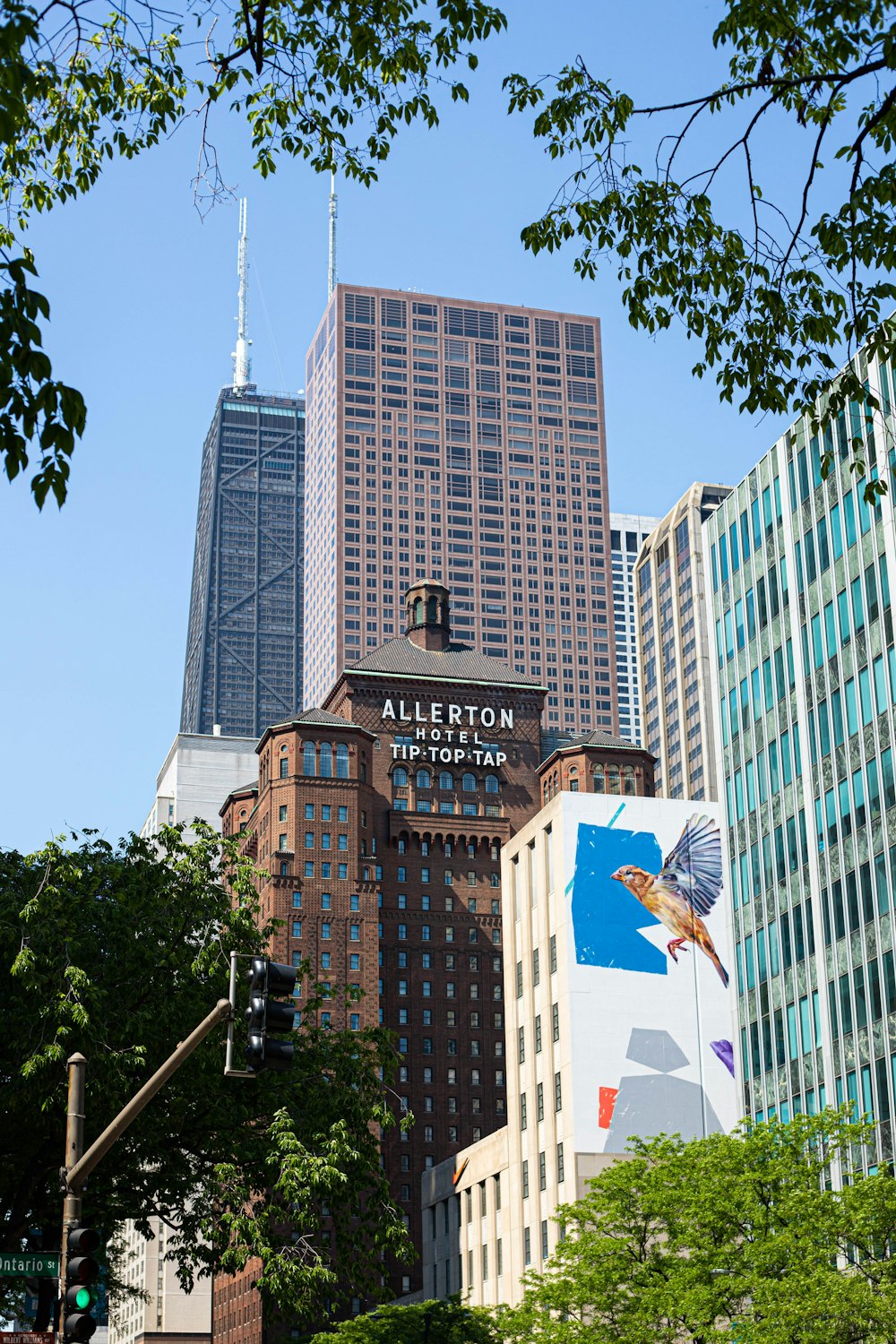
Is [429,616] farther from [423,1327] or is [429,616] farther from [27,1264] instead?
[27,1264]

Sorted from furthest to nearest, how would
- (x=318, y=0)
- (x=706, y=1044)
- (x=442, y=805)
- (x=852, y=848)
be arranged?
1. (x=442, y=805)
2. (x=706, y=1044)
3. (x=852, y=848)
4. (x=318, y=0)

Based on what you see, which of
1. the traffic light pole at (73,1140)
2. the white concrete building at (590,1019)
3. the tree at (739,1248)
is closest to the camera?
the traffic light pole at (73,1140)

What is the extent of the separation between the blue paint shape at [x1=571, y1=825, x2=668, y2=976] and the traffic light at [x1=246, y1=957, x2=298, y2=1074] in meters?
89.9

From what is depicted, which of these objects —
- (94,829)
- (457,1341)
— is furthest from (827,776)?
(94,829)

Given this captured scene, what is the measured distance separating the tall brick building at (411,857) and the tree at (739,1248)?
281 feet

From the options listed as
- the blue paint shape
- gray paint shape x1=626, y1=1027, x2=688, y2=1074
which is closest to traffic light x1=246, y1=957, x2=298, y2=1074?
gray paint shape x1=626, y1=1027, x2=688, y2=1074

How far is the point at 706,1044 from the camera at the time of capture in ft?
354

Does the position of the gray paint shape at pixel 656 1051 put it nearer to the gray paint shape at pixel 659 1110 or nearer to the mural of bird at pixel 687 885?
the gray paint shape at pixel 659 1110

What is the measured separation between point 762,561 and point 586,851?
38894mm

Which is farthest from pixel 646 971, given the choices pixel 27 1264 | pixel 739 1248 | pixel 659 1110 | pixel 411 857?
pixel 27 1264

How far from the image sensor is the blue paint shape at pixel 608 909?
106 meters

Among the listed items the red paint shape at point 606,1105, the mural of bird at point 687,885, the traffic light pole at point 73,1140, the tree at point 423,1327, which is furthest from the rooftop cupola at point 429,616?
the traffic light pole at point 73,1140

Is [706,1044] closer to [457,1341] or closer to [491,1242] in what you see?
[491,1242]

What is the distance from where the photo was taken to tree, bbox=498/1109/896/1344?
4275cm
